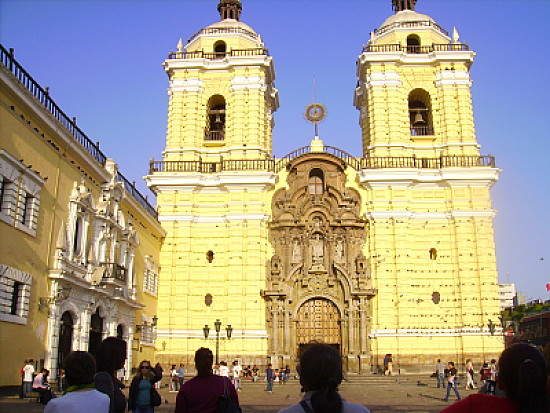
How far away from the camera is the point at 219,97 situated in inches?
1307

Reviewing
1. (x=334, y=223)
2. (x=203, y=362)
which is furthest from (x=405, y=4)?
(x=203, y=362)

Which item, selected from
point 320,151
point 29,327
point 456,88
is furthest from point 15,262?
point 456,88

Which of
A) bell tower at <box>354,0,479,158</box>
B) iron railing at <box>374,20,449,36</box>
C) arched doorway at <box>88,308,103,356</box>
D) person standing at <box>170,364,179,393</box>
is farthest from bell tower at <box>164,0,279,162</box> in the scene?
person standing at <box>170,364,179,393</box>

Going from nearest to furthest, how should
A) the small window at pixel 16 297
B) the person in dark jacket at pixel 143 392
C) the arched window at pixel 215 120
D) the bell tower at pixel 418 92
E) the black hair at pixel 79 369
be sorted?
the black hair at pixel 79 369, the person in dark jacket at pixel 143 392, the small window at pixel 16 297, the bell tower at pixel 418 92, the arched window at pixel 215 120

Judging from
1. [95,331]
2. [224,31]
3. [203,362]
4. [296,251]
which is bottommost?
[203,362]

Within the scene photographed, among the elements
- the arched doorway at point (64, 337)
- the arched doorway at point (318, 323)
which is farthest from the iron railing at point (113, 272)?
the arched doorway at point (318, 323)

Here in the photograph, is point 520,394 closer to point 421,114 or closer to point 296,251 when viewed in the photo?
point 296,251

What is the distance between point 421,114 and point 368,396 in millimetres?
18877

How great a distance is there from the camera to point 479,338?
90.9ft

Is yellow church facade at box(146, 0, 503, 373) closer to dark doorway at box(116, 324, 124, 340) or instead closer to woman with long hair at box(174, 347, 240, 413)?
dark doorway at box(116, 324, 124, 340)

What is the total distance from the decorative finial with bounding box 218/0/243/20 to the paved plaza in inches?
882

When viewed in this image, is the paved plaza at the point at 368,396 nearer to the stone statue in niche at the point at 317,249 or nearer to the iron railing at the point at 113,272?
the iron railing at the point at 113,272

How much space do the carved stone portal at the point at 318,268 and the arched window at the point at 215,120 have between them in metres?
5.17

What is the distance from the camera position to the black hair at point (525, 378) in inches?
121
